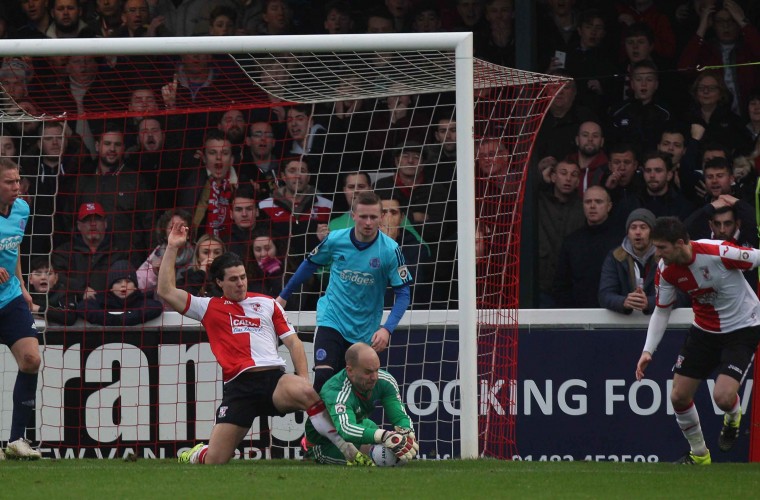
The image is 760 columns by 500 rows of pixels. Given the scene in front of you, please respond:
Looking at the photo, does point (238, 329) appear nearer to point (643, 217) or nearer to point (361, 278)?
point (361, 278)

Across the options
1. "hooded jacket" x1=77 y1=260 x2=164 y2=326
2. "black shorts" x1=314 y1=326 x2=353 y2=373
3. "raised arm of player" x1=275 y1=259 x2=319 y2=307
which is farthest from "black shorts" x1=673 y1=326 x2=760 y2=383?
"hooded jacket" x1=77 y1=260 x2=164 y2=326

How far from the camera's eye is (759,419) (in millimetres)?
9469

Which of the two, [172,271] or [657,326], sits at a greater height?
[172,271]

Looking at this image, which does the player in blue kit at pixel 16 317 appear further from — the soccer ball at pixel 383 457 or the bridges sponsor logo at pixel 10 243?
the soccer ball at pixel 383 457

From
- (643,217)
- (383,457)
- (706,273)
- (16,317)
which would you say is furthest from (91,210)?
(706,273)

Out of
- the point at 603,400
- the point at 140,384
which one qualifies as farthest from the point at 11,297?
the point at 603,400

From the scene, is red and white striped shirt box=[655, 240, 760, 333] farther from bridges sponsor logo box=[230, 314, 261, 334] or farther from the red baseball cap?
the red baseball cap

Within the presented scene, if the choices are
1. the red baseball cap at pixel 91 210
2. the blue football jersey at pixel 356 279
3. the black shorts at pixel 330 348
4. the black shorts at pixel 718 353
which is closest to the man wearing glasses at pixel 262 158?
the red baseball cap at pixel 91 210

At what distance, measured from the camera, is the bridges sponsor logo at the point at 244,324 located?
28.1ft

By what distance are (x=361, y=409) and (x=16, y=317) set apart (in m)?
2.40

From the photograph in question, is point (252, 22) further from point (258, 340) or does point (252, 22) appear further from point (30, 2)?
point (258, 340)

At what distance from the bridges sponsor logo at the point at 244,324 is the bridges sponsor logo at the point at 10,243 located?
60.7 inches

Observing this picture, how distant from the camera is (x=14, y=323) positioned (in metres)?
8.69

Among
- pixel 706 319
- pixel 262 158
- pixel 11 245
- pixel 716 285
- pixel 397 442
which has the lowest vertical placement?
pixel 397 442
